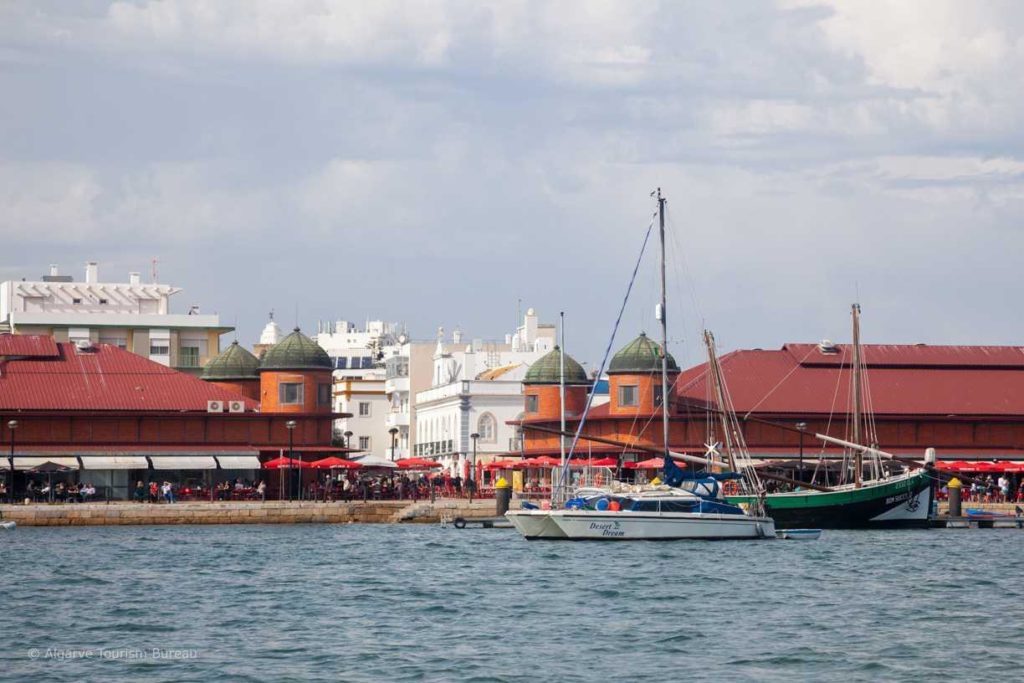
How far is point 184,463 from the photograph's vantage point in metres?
93.8

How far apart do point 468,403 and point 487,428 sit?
205 cm

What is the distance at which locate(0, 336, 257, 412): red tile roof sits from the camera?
9644 centimetres

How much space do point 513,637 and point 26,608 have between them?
12.2 metres

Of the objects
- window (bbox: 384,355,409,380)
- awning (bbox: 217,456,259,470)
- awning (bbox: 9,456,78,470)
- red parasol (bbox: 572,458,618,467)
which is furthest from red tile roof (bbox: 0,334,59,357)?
window (bbox: 384,355,409,380)

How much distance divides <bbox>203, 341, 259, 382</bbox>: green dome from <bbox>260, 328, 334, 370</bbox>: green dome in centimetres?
812

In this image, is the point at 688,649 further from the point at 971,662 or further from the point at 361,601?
the point at 361,601

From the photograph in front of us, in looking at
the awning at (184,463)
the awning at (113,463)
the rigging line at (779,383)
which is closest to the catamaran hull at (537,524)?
the awning at (184,463)

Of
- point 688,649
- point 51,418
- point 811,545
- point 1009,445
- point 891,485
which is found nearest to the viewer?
point 688,649

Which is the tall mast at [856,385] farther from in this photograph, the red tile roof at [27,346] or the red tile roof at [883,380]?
the red tile roof at [27,346]

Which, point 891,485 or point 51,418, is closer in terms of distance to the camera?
point 891,485

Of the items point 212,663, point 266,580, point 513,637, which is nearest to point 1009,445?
point 266,580

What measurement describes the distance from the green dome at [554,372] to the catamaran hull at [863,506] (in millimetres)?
30469

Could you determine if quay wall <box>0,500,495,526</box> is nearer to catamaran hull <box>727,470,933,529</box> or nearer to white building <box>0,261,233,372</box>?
catamaran hull <box>727,470,933,529</box>

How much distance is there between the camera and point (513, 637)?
41375mm
